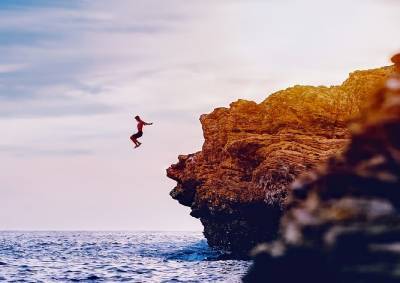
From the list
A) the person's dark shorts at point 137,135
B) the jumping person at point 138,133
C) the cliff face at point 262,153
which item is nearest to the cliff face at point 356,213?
the jumping person at point 138,133

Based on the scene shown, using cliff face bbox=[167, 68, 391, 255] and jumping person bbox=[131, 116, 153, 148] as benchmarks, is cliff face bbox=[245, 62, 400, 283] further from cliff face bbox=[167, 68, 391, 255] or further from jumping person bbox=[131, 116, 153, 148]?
cliff face bbox=[167, 68, 391, 255]

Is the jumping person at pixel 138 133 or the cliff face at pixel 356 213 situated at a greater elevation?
the jumping person at pixel 138 133

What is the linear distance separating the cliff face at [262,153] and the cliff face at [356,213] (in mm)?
34519

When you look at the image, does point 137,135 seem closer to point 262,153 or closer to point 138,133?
point 138,133

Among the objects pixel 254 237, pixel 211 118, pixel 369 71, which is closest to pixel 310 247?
pixel 254 237

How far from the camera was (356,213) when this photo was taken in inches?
360

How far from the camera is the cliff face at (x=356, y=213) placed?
8914mm

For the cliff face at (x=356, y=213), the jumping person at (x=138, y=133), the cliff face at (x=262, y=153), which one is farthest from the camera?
the cliff face at (x=262, y=153)

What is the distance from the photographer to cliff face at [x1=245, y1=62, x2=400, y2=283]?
8.91m

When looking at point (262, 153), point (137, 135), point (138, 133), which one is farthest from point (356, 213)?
point (262, 153)

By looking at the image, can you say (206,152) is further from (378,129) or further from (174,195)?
(378,129)

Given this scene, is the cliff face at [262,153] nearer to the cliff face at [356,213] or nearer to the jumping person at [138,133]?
the jumping person at [138,133]

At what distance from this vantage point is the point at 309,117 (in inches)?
2048

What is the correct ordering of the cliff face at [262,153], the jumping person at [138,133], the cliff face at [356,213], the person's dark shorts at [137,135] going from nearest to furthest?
the cliff face at [356,213] < the jumping person at [138,133] < the person's dark shorts at [137,135] < the cliff face at [262,153]
